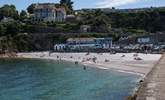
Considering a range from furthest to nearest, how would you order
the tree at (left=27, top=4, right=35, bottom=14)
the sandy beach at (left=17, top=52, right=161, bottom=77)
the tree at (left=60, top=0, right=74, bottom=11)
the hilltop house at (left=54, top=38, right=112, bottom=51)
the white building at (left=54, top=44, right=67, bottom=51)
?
1. the tree at (left=60, top=0, right=74, bottom=11)
2. the tree at (left=27, top=4, right=35, bottom=14)
3. the white building at (left=54, top=44, right=67, bottom=51)
4. the hilltop house at (left=54, top=38, right=112, bottom=51)
5. the sandy beach at (left=17, top=52, right=161, bottom=77)

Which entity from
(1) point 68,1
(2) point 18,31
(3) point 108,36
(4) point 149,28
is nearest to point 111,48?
(3) point 108,36

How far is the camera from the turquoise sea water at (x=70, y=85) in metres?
40.4

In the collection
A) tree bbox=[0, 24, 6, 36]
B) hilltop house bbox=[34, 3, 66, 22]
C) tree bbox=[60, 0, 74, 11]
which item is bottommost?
tree bbox=[0, 24, 6, 36]

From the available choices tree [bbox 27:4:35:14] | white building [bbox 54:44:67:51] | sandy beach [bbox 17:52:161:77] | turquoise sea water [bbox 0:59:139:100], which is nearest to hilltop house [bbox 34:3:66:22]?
tree [bbox 27:4:35:14]

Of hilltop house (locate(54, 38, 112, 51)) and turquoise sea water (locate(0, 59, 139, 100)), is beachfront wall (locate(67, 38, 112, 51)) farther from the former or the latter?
turquoise sea water (locate(0, 59, 139, 100))

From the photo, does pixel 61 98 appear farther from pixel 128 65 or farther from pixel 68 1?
pixel 68 1

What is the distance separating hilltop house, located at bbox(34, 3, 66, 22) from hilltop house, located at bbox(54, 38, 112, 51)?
83.7 ft

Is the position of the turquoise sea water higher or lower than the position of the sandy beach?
lower

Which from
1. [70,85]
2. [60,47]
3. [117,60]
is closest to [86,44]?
[60,47]

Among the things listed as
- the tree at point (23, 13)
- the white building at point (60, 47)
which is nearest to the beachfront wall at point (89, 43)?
the white building at point (60, 47)

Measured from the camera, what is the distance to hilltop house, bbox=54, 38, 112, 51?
103000mm

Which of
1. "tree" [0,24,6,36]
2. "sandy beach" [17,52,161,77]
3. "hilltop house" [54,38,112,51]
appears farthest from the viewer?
"tree" [0,24,6,36]

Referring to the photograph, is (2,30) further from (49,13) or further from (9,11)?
(9,11)

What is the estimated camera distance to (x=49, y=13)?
428 ft
